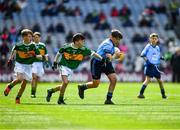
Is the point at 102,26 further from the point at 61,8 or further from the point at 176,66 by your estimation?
the point at 176,66

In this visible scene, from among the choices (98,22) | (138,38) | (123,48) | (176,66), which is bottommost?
(176,66)

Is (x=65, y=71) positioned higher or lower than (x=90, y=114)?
higher

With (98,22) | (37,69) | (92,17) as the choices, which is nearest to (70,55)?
(37,69)

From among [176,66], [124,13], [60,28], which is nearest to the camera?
[176,66]

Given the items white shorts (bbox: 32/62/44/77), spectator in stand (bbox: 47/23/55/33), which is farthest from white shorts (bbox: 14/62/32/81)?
spectator in stand (bbox: 47/23/55/33)

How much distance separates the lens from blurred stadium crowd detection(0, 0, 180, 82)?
4866 centimetres

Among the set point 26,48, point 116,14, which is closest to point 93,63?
point 26,48

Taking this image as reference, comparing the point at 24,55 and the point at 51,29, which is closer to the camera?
the point at 24,55

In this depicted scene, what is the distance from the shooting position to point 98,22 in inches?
2024

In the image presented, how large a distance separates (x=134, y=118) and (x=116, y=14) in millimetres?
34156

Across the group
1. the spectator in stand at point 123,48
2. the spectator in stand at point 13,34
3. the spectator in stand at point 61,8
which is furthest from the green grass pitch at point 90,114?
the spectator in stand at point 61,8

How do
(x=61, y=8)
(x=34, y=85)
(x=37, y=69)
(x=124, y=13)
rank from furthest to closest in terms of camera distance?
(x=124, y=13), (x=61, y=8), (x=37, y=69), (x=34, y=85)

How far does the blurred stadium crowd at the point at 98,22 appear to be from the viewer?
160 ft

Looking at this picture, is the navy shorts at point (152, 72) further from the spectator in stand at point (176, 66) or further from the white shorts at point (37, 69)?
the spectator in stand at point (176, 66)
